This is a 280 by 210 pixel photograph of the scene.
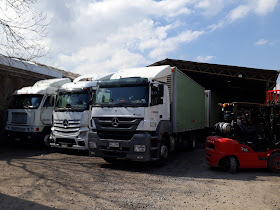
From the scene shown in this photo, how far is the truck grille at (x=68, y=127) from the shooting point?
31.2 ft

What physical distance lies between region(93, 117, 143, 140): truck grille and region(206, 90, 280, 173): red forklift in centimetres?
271

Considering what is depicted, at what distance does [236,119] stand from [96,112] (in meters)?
4.54

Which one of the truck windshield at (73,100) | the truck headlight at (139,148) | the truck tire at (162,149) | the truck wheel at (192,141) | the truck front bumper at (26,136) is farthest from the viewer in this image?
the truck wheel at (192,141)

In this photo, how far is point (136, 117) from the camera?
714 cm

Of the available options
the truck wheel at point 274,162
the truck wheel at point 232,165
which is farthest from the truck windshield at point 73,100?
the truck wheel at point 274,162

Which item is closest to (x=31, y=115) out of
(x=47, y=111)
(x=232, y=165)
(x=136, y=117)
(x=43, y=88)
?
(x=47, y=111)

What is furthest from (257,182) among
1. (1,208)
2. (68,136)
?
(68,136)

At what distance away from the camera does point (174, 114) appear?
28.6ft

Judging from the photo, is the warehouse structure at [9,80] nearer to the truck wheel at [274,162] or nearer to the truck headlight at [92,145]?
the truck headlight at [92,145]

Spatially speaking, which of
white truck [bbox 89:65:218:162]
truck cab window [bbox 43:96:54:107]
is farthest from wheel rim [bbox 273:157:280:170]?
truck cab window [bbox 43:96:54:107]

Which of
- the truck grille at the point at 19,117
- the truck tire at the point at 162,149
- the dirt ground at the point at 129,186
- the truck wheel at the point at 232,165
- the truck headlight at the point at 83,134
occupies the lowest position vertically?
the dirt ground at the point at 129,186

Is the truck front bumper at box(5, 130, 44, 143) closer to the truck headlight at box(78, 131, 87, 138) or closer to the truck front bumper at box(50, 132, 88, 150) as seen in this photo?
the truck front bumper at box(50, 132, 88, 150)

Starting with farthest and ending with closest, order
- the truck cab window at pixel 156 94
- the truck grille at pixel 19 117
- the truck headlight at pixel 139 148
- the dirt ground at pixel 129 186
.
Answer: the truck grille at pixel 19 117
the truck cab window at pixel 156 94
the truck headlight at pixel 139 148
the dirt ground at pixel 129 186

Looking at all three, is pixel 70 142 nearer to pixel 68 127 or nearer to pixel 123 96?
pixel 68 127
